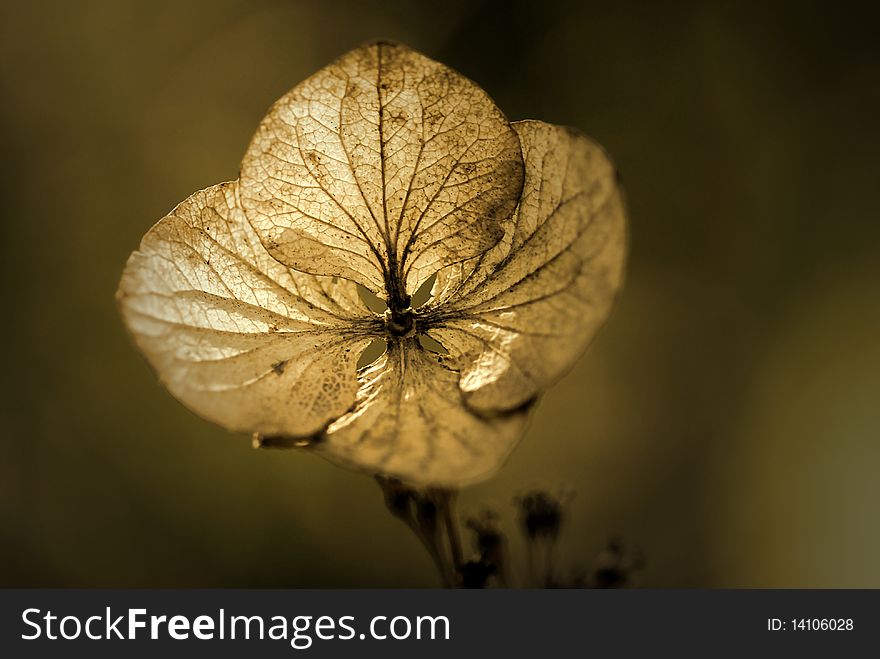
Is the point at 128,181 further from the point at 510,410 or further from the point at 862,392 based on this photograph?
the point at 862,392

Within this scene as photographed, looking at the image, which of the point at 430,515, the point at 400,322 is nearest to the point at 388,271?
the point at 400,322

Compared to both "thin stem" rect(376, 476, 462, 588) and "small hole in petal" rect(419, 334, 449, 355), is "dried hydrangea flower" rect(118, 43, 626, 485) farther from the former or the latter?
"thin stem" rect(376, 476, 462, 588)

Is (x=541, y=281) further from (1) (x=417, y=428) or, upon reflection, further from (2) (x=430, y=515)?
(2) (x=430, y=515)

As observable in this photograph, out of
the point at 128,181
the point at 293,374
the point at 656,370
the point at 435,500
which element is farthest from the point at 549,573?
the point at 128,181

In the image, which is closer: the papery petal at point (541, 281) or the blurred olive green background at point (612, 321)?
the papery petal at point (541, 281)

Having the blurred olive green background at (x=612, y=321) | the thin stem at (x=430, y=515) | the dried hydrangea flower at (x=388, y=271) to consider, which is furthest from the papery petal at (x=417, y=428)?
the blurred olive green background at (x=612, y=321)

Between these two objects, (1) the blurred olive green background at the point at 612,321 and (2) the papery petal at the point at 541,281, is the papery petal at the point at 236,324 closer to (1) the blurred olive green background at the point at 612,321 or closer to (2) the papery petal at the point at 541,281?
(2) the papery petal at the point at 541,281
